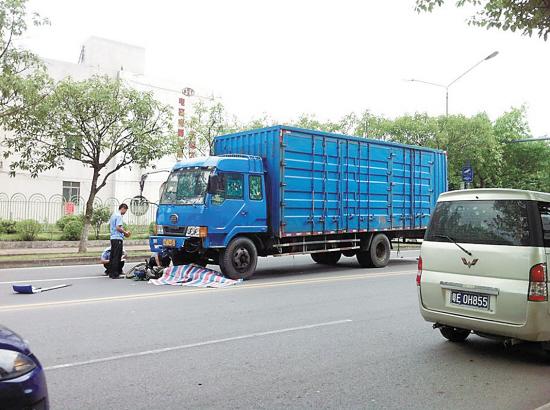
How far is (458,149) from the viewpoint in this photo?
32.4 meters

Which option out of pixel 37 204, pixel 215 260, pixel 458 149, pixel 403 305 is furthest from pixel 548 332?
pixel 458 149

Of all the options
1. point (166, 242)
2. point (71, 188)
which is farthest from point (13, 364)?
point (71, 188)

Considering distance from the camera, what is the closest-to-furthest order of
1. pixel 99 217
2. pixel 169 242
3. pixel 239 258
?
1. pixel 169 242
2. pixel 239 258
3. pixel 99 217

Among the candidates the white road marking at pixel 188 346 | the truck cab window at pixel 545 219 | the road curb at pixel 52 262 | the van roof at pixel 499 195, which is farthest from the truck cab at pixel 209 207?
the truck cab window at pixel 545 219

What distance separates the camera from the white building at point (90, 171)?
37.1m

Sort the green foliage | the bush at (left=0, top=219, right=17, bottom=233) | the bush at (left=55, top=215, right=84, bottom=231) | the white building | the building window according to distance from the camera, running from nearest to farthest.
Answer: the bush at (left=0, top=219, right=17, bottom=233)
the bush at (left=55, top=215, right=84, bottom=231)
the green foliage
the white building
the building window

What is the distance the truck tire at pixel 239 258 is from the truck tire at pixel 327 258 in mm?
3969

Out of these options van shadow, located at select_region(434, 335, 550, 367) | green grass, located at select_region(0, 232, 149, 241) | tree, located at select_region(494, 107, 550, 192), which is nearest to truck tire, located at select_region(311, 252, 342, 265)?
van shadow, located at select_region(434, 335, 550, 367)

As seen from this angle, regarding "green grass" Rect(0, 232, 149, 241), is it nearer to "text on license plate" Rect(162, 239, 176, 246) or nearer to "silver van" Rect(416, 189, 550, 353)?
"text on license plate" Rect(162, 239, 176, 246)

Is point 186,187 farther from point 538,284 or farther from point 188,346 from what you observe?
point 538,284

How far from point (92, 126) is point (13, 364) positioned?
16006 millimetres

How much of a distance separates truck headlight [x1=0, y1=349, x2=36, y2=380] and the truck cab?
7983mm

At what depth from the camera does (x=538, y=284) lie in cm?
495

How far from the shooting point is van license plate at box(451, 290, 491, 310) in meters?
5.27
